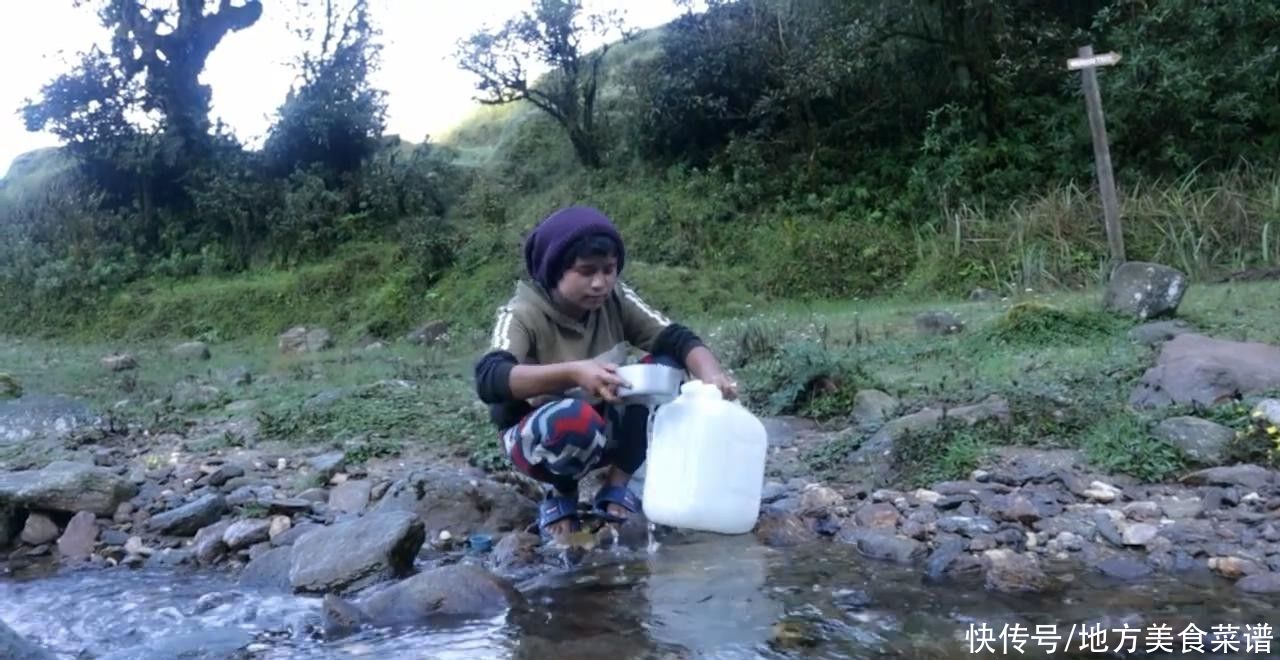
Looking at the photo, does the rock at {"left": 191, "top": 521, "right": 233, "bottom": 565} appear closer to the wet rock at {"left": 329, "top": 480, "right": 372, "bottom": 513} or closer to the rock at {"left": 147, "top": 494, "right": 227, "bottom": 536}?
the rock at {"left": 147, "top": 494, "right": 227, "bottom": 536}

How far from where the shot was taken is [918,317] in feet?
28.4

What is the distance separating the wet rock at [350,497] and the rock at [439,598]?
1.34 meters

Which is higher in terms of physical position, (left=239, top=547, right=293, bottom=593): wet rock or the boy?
the boy

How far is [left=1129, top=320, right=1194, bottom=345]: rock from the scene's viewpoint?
642 centimetres

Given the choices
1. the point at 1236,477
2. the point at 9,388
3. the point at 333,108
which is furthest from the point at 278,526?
the point at 333,108

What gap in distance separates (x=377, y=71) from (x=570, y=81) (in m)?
3.92

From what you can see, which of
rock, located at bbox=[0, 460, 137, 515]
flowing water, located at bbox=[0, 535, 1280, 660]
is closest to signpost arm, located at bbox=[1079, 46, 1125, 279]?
flowing water, located at bbox=[0, 535, 1280, 660]

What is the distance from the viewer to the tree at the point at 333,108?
1794 centimetres

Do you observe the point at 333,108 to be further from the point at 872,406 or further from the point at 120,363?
the point at 872,406

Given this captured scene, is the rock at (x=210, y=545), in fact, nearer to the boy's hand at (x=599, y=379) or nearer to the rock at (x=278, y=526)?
the rock at (x=278, y=526)

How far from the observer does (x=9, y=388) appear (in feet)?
30.2

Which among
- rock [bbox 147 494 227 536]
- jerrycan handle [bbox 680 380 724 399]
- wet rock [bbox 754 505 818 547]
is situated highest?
jerrycan handle [bbox 680 380 724 399]

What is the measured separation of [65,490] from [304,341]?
367 inches

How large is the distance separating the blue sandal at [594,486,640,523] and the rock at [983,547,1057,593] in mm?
1202
